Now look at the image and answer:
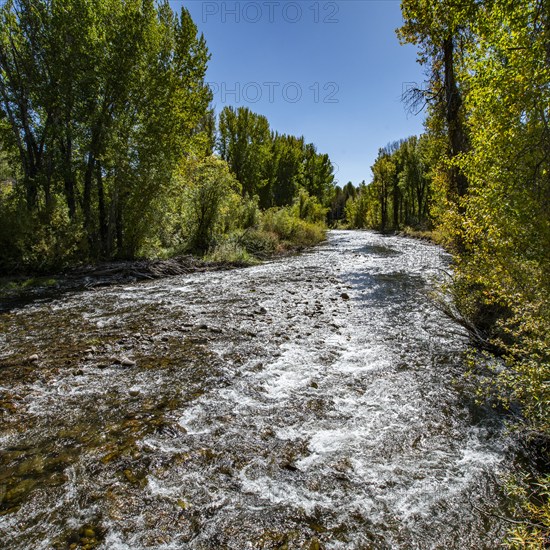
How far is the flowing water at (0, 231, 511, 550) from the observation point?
8.53 ft

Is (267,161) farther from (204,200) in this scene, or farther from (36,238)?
(36,238)

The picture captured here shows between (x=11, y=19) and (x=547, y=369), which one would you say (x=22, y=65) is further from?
(x=547, y=369)

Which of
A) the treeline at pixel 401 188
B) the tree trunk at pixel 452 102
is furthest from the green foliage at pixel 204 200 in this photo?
the treeline at pixel 401 188

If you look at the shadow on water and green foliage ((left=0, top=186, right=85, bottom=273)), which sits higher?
green foliage ((left=0, top=186, right=85, bottom=273))

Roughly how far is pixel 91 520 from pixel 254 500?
1309 millimetres

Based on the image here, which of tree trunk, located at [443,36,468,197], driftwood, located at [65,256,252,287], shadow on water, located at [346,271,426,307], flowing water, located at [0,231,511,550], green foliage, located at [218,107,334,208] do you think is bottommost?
flowing water, located at [0,231,511,550]

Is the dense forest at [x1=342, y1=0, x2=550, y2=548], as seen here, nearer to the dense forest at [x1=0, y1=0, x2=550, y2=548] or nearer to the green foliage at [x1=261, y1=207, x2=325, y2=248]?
the dense forest at [x1=0, y1=0, x2=550, y2=548]

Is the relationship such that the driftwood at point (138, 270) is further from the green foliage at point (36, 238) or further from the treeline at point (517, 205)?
the treeline at point (517, 205)

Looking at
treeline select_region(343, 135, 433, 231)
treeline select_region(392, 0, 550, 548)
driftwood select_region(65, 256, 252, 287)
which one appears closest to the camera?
treeline select_region(392, 0, 550, 548)

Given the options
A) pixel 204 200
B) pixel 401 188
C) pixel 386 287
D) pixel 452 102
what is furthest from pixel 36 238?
pixel 401 188

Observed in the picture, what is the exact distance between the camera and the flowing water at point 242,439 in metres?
2.60

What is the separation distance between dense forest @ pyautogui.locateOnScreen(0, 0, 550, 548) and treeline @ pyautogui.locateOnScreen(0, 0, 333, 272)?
0.06m

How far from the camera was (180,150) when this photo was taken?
58.1 feet

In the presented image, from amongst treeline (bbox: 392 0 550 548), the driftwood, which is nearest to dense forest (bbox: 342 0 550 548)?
treeline (bbox: 392 0 550 548)
